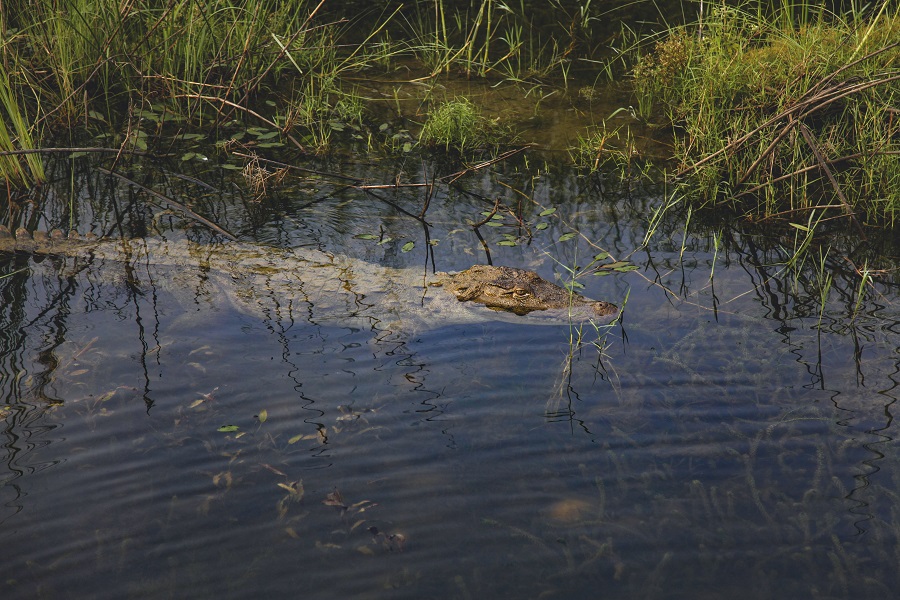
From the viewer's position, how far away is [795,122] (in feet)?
16.6

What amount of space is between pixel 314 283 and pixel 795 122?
10.7 ft

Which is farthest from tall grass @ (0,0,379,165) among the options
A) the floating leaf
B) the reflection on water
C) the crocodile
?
the floating leaf

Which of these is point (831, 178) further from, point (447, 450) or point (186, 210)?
point (186, 210)

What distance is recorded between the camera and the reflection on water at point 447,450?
2.77m

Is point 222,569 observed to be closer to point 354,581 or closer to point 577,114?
point 354,581

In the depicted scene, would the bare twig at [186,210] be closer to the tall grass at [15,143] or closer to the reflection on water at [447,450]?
the tall grass at [15,143]

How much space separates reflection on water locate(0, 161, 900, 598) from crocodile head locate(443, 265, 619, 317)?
0.48 ft

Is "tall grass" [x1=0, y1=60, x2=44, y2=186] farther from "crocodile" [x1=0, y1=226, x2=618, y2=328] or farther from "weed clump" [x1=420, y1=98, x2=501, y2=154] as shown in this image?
"weed clump" [x1=420, y1=98, x2=501, y2=154]

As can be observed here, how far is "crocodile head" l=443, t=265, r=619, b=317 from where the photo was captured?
443cm

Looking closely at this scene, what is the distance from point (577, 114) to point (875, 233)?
275 centimetres

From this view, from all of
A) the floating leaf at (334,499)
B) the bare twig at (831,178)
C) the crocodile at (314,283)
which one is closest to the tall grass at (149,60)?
the crocodile at (314,283)

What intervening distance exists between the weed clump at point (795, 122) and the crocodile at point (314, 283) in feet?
6.14

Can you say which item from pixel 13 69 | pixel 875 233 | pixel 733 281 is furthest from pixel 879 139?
pixel 13 69

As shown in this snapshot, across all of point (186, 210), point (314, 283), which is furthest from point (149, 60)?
point (314, 283)
